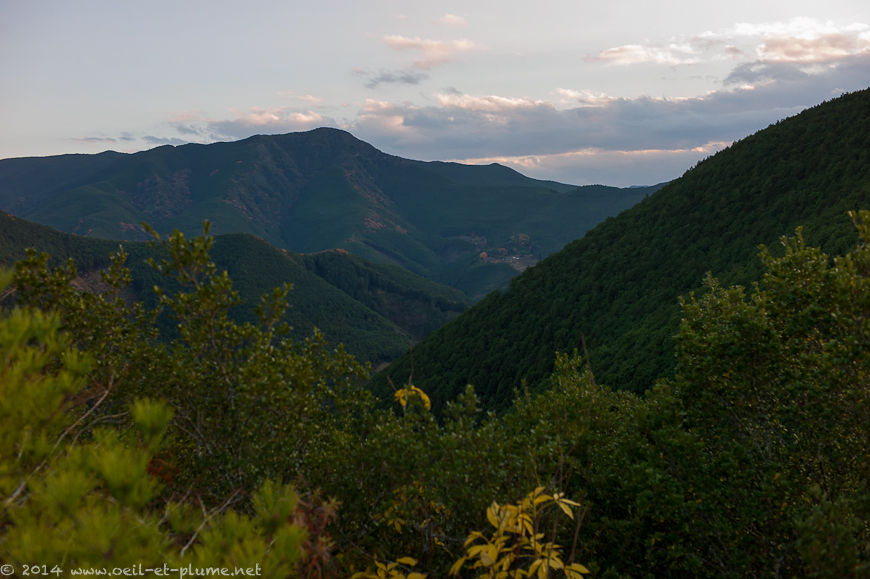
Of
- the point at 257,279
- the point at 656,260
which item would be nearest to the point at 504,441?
the point at 656,260

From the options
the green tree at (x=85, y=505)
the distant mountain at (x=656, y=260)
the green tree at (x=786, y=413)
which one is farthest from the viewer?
the distant mountain at (x=656, y=260)

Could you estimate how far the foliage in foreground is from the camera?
6.03 meters

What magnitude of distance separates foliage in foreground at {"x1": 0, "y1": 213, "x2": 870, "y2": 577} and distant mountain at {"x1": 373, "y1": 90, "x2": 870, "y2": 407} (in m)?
32.7

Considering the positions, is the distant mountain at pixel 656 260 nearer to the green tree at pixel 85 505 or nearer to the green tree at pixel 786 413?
the green tree at pixel 786 413

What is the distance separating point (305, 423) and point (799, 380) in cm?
783

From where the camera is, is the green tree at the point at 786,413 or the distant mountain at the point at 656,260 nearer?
the green tree at the point at 786,413

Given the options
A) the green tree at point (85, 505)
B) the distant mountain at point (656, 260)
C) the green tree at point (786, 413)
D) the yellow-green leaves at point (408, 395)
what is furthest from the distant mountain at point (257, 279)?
the green tree at point (85, 505)

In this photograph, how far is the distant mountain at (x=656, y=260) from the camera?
158ft

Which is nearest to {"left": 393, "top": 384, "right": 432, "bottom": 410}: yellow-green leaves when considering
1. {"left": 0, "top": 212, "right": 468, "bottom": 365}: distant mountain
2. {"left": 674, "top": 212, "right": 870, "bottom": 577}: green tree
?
{"left": 674, "top": 212, "right": 870, "bottom": 577}: green tree

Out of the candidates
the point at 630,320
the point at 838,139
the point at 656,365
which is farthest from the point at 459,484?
the point at 838,139

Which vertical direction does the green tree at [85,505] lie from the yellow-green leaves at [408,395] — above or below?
above

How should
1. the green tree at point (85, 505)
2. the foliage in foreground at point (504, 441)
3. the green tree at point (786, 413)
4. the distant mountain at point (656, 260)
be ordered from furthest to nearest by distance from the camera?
the distant mountain at point (656, 260), the green tree at point (786, 413), the foliage in foreground at point (504, 441), the green tree at point (85, 505)

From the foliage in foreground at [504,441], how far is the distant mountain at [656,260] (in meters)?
32.7

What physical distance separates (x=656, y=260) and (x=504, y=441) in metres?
63.2
